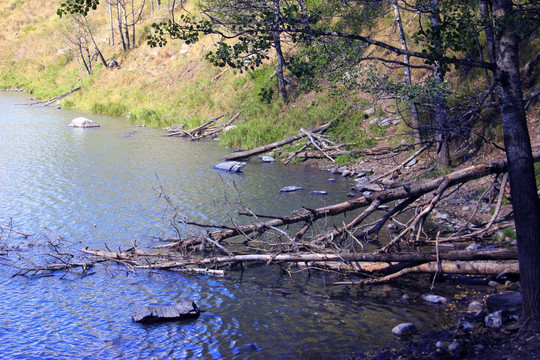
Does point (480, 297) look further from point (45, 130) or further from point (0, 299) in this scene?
point (45, 130)

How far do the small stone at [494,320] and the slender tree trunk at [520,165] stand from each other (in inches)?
23.6

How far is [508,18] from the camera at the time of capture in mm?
5426

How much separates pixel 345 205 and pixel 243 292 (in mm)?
2490

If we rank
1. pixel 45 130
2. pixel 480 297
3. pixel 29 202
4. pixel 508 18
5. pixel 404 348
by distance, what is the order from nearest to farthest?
pixel 508 18 < pixel 404 348 < pixel 480 297 < pixel 29 202 < pixel 45 130

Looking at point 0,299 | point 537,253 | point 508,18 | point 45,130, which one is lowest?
point 0,299

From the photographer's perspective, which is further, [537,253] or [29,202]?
[29,202]

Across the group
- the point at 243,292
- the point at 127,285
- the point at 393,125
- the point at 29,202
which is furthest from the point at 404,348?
the point at 393,125

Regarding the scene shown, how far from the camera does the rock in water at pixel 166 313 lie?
316 inches

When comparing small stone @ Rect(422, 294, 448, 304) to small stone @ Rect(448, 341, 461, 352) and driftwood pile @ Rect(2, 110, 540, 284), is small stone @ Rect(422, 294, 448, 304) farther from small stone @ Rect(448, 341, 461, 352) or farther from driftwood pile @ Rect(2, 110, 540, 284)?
small stone @ Rect(448, 341, 461, 352)

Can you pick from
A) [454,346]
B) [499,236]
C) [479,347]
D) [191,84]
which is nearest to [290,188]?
[499,236]

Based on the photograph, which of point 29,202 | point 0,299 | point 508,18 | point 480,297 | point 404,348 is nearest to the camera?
point 508,18

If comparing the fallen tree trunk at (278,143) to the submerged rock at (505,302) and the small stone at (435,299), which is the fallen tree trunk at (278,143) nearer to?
the small stone at (435,299)

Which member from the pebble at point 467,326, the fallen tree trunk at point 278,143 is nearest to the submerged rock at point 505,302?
the pebble at point 467,326

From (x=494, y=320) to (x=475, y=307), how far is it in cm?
89
